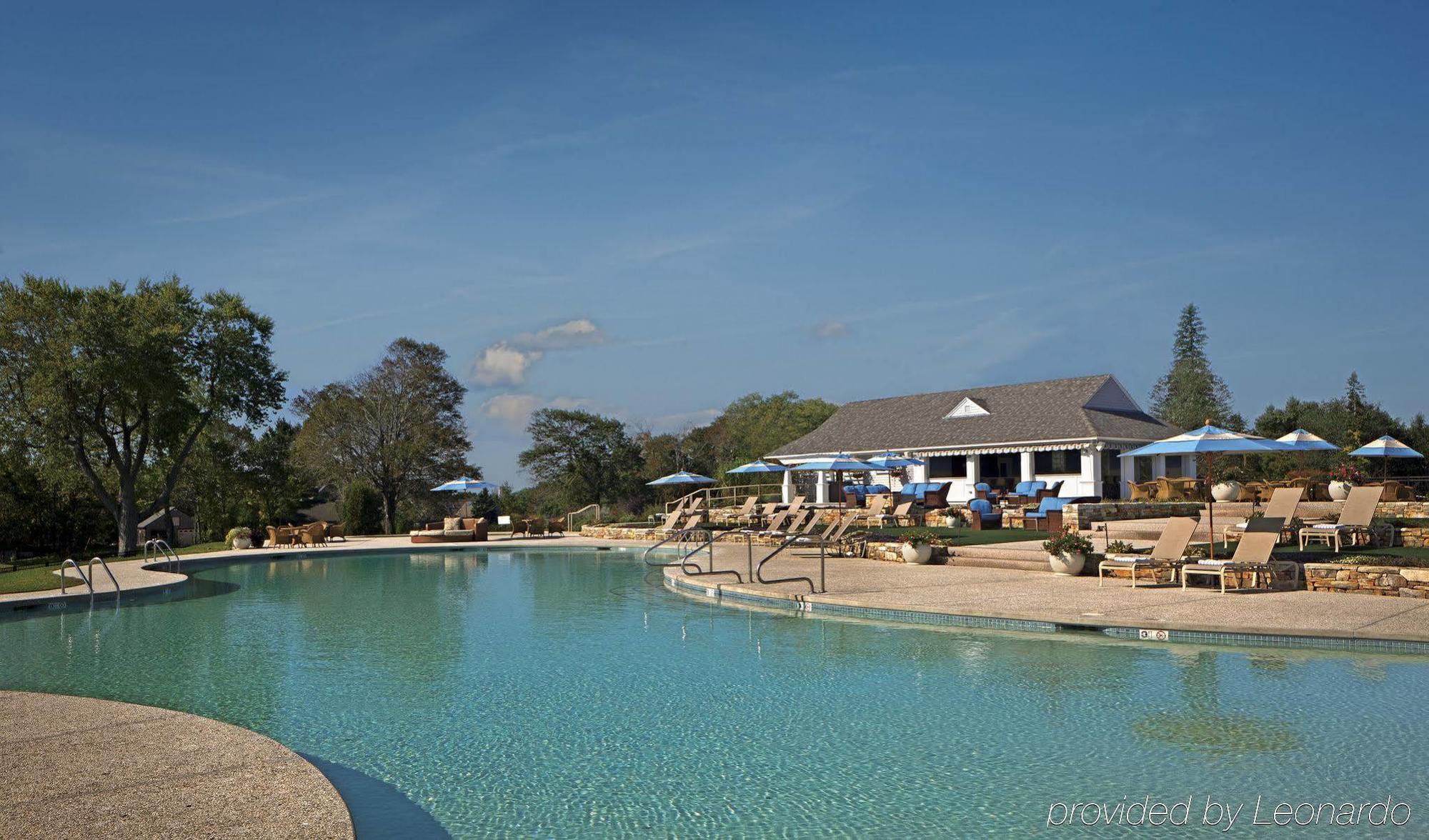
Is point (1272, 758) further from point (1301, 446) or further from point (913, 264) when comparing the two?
point (913, 264)

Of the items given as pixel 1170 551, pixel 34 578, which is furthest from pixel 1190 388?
pixel 34 578

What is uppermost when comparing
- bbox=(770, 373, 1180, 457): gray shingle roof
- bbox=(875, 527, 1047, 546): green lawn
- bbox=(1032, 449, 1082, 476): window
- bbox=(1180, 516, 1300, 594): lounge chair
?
bbox=(770, 373, 1180, 457): gray shingle roof

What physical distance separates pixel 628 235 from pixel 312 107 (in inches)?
386

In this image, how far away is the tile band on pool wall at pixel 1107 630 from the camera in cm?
934

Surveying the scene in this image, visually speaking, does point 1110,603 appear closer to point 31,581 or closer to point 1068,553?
point 1068,553

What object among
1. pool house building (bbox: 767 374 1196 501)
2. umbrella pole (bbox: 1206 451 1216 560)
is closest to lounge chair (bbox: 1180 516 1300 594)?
umbrella pole (bbox: 1206 451 1216 560)

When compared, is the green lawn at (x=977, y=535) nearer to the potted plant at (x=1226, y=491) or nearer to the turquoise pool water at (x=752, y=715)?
the potted plant at (x=1226, y=491)

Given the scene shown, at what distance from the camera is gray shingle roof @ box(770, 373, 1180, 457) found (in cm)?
3481

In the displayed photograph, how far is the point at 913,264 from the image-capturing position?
111ft

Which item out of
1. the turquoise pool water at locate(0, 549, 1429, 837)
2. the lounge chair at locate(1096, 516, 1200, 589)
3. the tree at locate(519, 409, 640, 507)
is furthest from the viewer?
the tree at locate(519, 409, 640, 507)

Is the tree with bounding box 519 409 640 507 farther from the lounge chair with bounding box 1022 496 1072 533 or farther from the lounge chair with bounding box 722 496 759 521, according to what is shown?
the lounge chair with bounding box 1022 496 1072 533

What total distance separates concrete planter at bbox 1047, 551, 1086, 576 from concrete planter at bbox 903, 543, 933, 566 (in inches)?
115

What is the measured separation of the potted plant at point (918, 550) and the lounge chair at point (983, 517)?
255 inches

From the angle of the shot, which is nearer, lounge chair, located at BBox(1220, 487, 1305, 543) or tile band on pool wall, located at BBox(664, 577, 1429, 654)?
tile band on pool wall, located at BBox(664, 577, 1429, 654)
